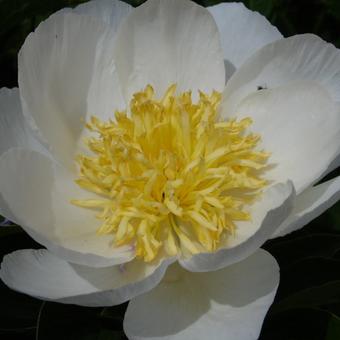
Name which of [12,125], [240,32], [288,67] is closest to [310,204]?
[288,67]

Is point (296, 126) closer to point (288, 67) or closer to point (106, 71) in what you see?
point (288, 67)

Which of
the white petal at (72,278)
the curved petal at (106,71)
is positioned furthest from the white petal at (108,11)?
the white petal at (72,278)

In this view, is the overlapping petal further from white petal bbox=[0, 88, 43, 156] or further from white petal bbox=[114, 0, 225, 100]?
white petal bbox=[0, 88, 43, 156]

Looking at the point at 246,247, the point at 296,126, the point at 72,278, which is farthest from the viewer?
the point at 296,126

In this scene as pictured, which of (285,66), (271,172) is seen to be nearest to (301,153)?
(271,172)

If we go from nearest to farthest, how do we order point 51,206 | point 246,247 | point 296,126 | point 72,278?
point 246,247 < point 72,278 < point 51,206 < point 296,126

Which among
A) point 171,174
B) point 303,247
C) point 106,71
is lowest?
point 303,247

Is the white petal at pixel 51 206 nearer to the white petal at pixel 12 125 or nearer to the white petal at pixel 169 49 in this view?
the white petal at pixel 12 125
